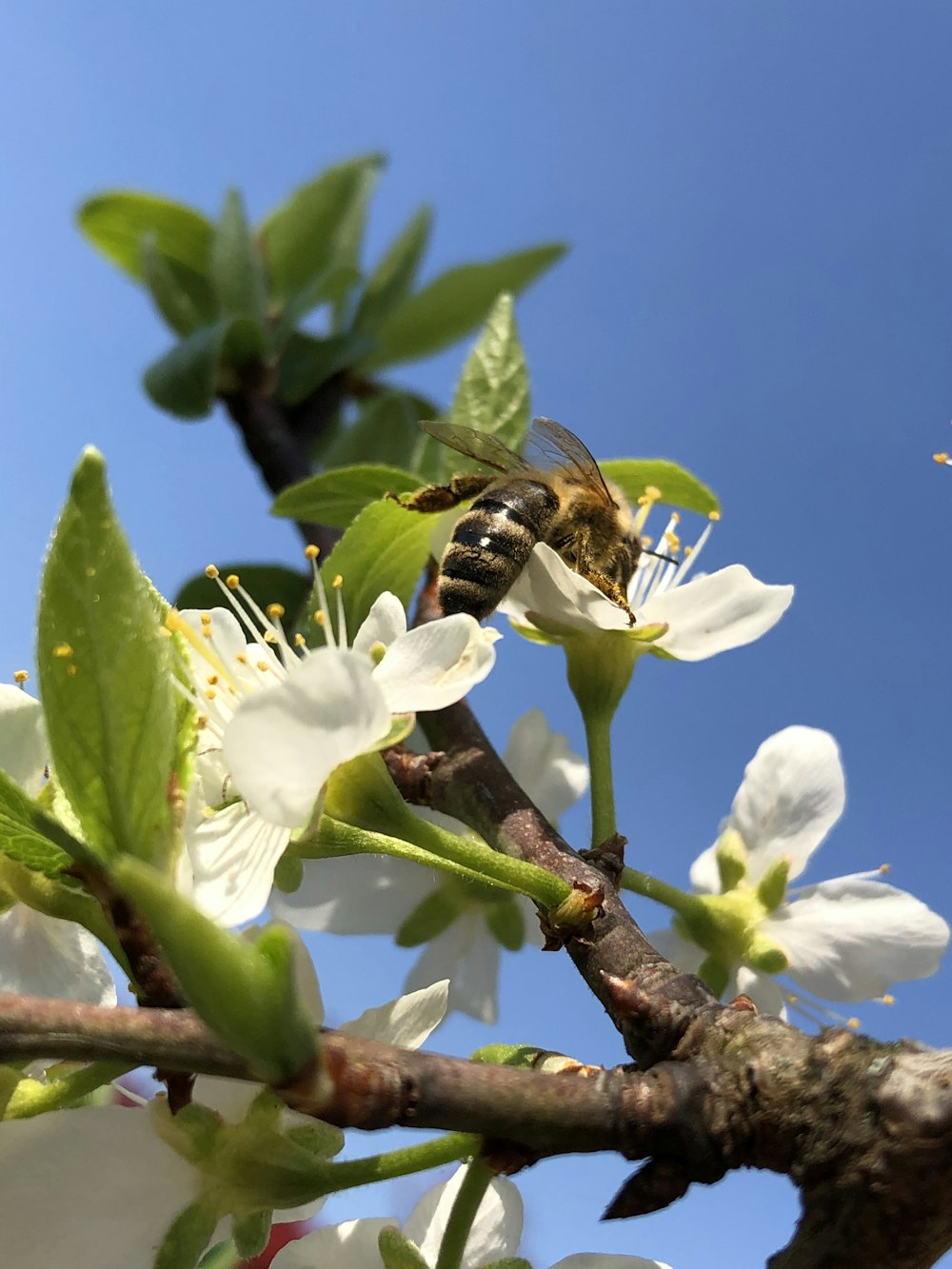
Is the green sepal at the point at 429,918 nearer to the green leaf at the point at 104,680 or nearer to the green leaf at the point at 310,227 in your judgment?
the green leaf at the point at 104,680

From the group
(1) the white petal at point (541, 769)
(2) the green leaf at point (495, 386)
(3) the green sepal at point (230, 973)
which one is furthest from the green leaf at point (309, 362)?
(3) the green sepal at point (230, 973)

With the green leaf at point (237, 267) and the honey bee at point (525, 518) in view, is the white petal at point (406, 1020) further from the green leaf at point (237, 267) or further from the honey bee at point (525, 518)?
the green leaf at point (237, 267)

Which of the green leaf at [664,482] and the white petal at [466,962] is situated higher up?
the green leaf at [664,482]

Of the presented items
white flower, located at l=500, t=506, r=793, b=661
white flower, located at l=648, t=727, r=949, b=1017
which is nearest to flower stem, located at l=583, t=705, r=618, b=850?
white flower, located at l=500, t=506, r=793, b=661

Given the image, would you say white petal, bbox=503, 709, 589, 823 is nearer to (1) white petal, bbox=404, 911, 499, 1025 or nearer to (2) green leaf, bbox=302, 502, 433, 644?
(1) white petal, bbox=404, 911, 499, 1025

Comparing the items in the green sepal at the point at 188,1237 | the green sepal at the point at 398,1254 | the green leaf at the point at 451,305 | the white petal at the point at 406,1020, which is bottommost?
the green sepal at the point at 188,1237

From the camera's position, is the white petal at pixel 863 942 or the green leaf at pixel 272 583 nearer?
the white petal at pixel 863 942

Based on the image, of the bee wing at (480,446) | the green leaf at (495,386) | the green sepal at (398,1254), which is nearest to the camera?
the green sepal at (398,1254)

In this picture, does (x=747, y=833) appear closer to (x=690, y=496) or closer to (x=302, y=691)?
(x=690, y=496)

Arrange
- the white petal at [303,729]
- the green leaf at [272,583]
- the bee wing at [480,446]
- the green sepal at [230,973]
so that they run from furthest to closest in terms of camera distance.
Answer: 1. the green leaf at [272,583]
2. the bee wing at [480,446]
3. the white petal at [303,729]
4. the green sepal at [230,973]

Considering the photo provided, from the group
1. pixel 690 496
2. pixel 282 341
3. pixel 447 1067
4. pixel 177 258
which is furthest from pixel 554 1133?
pixel 177 258
